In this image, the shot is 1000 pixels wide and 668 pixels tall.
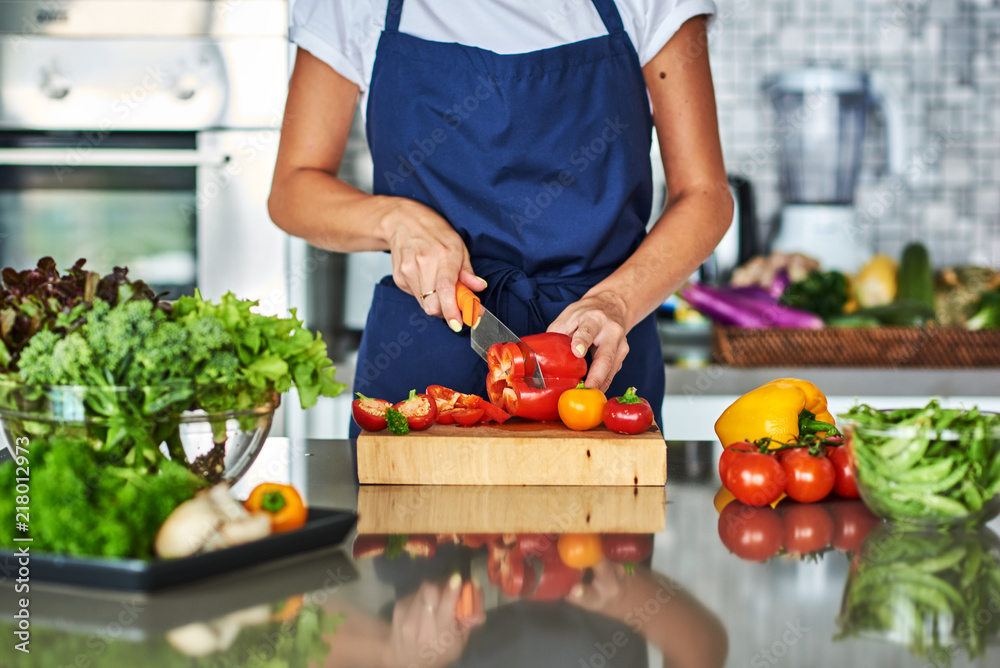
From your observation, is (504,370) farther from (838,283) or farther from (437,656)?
(838,283)

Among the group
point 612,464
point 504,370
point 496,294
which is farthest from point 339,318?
point 612,464

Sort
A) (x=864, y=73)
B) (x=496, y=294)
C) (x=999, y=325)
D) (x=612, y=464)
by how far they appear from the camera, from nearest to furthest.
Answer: (x=612, y=464)
(x=496, y=294)
(x=999, y=325)
(x=864, y=73)

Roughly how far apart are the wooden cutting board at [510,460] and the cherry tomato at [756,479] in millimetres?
92

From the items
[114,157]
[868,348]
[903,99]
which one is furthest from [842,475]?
[903,99]

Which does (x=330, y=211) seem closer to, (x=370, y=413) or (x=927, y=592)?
(x=370, y=413)

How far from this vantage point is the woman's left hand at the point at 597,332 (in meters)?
1.20

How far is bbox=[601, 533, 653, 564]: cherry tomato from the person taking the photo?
31.6 inches

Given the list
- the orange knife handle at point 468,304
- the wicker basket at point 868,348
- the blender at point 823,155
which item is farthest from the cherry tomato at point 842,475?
the blender at point 823,155

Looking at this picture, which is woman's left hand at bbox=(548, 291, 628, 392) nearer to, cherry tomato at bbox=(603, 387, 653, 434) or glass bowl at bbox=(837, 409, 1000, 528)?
cherry tomato at bbox=(603, 387, 653, 434)

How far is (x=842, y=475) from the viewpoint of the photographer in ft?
3.26

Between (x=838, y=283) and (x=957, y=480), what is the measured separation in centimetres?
178

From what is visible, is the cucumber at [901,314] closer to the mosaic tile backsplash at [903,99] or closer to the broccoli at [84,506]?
the mosaic tile backsplash at [903,99]

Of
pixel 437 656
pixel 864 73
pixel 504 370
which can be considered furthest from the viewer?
pixel 864 73

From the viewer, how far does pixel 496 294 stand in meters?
1.38
